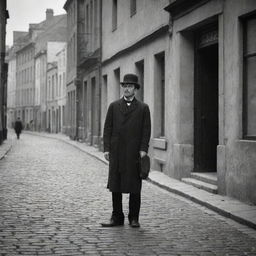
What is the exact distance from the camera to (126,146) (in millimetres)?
7617

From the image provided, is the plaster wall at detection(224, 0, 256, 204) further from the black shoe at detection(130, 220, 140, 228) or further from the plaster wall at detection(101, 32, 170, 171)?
the plaster wall at detection(101, 32, 170, 171)

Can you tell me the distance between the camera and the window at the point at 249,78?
31.8 ft

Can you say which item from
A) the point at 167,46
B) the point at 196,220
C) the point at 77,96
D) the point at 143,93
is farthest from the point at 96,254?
the point at 77,96

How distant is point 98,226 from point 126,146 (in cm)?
111

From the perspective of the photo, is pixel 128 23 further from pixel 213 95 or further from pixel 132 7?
pixel 213 95

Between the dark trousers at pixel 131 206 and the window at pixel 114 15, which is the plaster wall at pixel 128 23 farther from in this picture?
the dark trousers at pixel 131 206

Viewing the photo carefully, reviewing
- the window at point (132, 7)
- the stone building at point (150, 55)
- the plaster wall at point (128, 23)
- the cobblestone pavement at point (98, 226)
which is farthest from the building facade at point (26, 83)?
the cobblestone pavement at point (98, 226)

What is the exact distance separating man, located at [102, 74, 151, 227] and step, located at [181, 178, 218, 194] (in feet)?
11.4

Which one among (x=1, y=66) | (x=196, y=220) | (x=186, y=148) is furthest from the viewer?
(x=1, y=66)

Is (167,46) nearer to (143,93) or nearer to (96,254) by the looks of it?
(143,93)

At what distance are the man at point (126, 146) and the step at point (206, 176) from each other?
406cm

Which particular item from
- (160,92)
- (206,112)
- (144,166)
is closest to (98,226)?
(144,166)

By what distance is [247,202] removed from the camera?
9.44 m

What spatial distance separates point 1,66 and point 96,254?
27.6 metres
